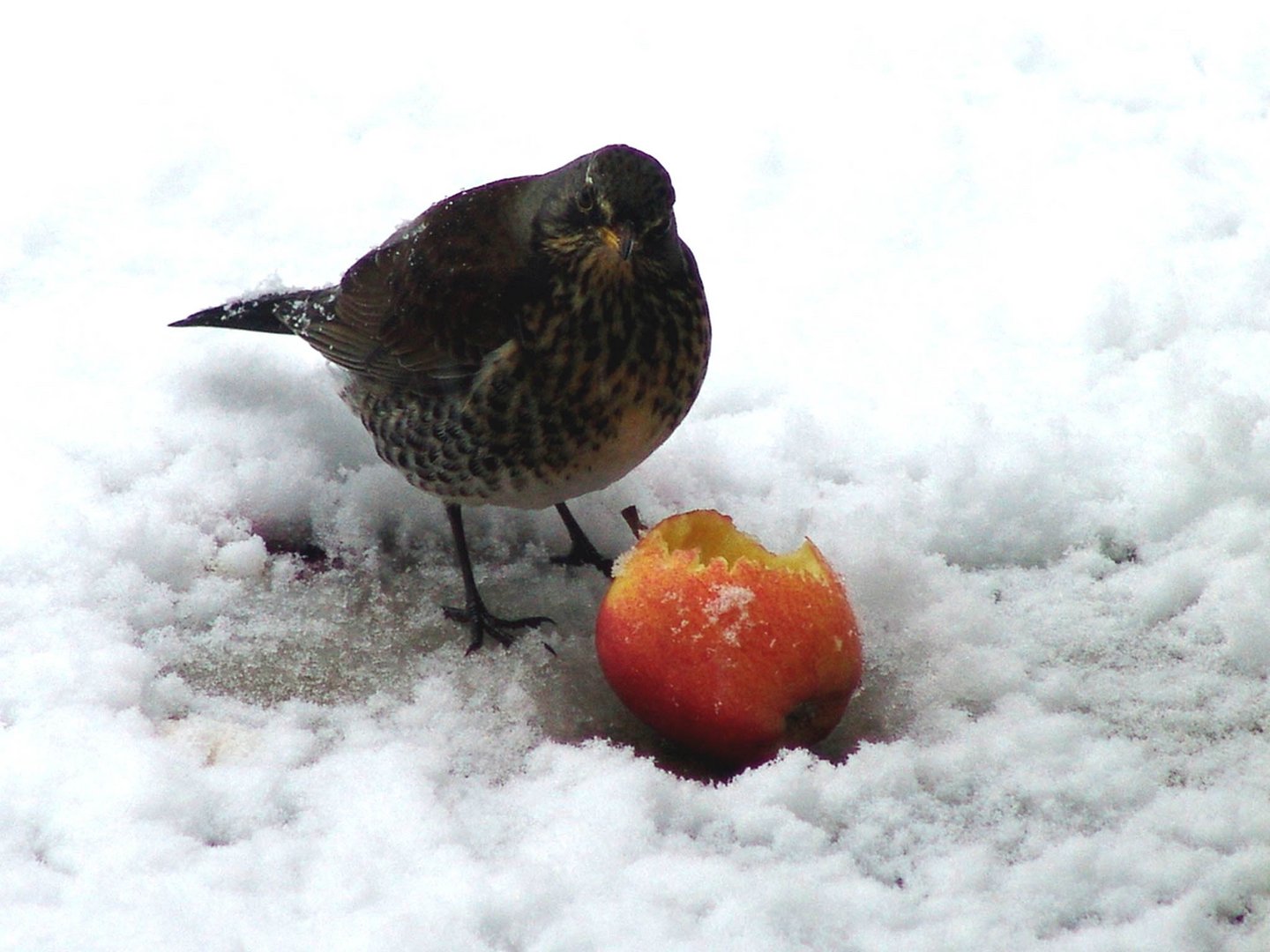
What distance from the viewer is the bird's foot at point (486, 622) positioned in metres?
3.10

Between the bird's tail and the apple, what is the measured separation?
1404 mm

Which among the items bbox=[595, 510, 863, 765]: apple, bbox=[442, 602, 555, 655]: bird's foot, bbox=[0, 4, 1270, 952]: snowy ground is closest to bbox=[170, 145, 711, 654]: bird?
bbox=[442, 602, 555, 655]: bird's foot

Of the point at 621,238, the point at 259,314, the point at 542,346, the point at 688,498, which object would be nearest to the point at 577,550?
the point at 688,498

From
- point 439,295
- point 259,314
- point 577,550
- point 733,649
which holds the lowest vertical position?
point 577,550

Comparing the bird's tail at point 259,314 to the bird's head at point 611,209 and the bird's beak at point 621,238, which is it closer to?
the bird's head at point 611,209

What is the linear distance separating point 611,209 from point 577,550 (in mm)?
880

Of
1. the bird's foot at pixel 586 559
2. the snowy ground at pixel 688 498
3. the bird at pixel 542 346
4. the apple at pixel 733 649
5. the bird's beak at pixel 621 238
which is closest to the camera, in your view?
the snowy ground at pixel 688 498

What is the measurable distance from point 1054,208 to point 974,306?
59cm

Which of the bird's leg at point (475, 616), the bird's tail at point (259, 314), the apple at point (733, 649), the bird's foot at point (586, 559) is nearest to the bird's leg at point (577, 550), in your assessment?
the bird's foot at point (586, 559)

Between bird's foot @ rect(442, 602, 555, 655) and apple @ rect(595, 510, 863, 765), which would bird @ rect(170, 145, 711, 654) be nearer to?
bird's foot @ rect(442, 602, 555, 655)

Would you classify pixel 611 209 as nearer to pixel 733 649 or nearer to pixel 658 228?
pixel 658 228

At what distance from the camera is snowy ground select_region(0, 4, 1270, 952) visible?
2375 mm

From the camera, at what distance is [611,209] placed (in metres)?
2.97

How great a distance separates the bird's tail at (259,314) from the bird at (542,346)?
0.47 m
